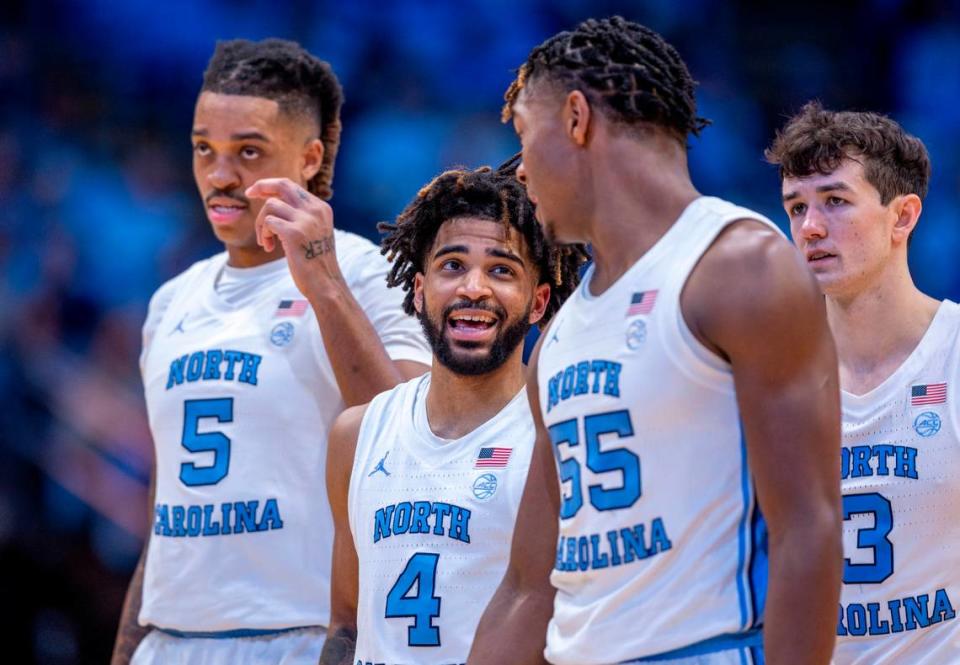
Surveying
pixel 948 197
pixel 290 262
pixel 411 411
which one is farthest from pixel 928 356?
pixel 948 197

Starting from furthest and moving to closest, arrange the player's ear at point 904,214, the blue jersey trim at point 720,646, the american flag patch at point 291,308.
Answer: the american flag patch at point 291,308 → the player's ear at point 904,214 → the blue jersey trim at point 720,646

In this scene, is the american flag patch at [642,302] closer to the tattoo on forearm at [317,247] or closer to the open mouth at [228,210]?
the tattoo on forearm at [317,247]

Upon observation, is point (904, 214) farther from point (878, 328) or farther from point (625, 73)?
point (625, 73)

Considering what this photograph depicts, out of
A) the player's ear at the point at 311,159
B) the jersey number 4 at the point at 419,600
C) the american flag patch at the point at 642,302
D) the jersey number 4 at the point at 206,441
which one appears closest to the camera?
the american flag patch at the point at 642,302

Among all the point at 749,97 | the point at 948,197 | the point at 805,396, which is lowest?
the point at 805,396

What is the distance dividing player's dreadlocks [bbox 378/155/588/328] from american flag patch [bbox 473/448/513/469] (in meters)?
0.58

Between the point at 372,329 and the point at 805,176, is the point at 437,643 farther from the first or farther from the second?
the point at 805,176

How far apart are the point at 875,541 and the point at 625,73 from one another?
1.67 metres

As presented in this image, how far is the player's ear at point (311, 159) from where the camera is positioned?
17.3ft

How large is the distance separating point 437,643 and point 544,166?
1.33m

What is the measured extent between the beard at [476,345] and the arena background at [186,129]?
14.7 feet

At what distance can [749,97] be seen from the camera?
31.8ft

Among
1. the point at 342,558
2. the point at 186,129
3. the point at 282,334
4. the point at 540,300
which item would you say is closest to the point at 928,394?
the point at 540,300

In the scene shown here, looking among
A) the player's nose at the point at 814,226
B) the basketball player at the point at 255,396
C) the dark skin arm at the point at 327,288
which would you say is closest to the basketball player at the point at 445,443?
the dark skin arm at the point at 327,288
